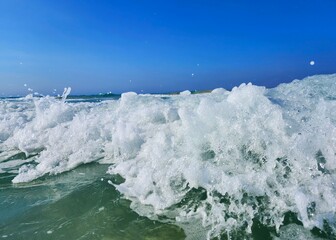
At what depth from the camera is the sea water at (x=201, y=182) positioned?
2.86m

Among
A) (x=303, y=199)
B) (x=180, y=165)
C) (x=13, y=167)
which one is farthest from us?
(x=13, y=167)

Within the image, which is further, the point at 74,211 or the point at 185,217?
the point at 74,211

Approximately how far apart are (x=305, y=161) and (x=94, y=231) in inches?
87.4

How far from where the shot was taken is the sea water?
2.86m

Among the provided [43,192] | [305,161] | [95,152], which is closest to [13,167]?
[95,152]

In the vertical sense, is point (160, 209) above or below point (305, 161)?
below

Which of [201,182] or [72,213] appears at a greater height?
[201,182]

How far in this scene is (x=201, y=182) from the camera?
344cm

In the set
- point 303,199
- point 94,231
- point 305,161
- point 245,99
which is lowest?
point 94,231

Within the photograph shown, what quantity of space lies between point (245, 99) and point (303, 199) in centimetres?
185

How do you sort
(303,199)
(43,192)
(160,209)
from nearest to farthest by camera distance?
(303,199), (160,209), (43,192)

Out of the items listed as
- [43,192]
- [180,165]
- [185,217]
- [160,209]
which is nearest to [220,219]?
[185,217]

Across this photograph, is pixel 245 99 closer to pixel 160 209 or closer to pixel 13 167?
pixel 160 209

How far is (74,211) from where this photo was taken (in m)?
3.44
